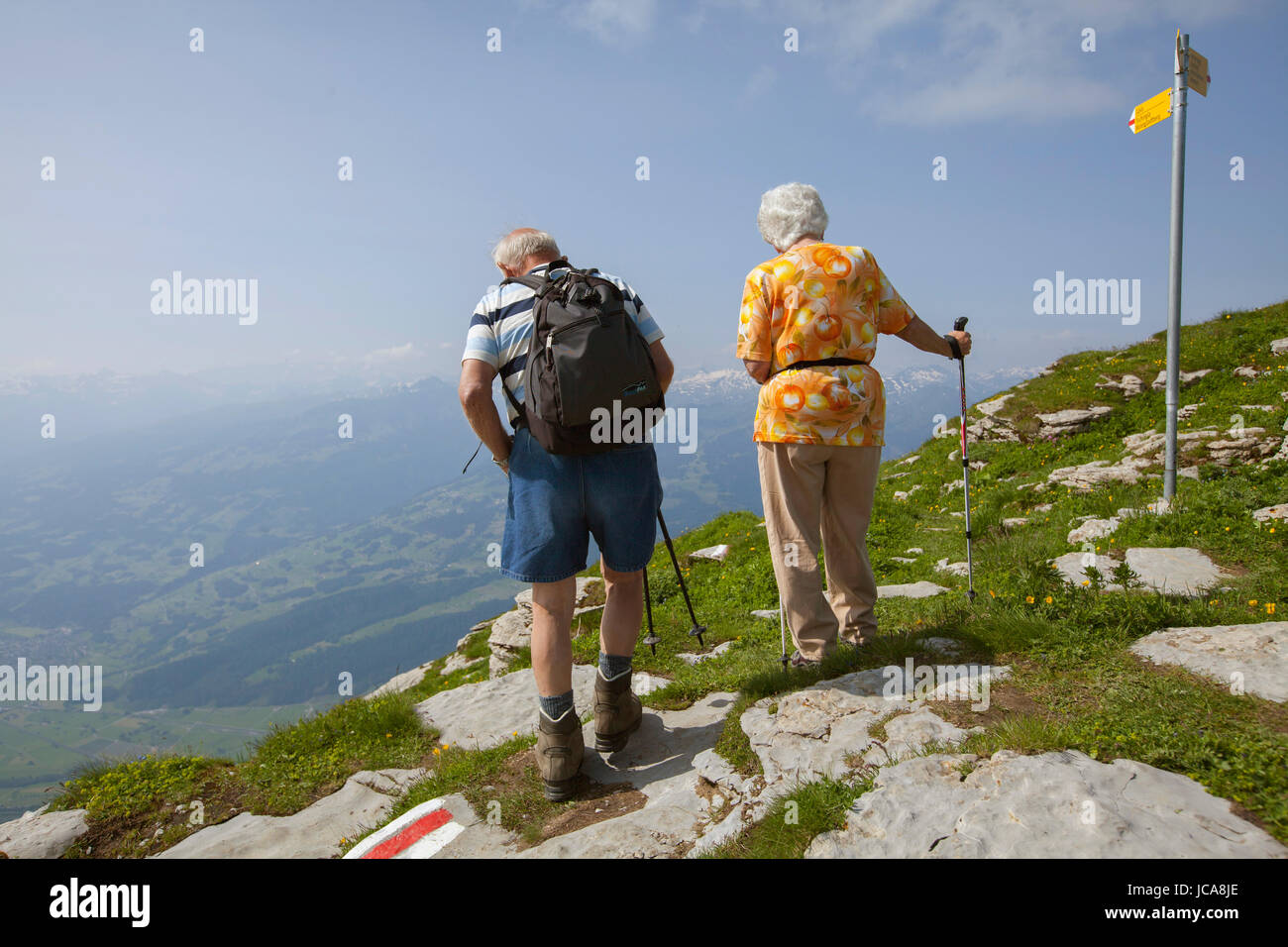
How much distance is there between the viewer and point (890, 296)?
4.86 metres

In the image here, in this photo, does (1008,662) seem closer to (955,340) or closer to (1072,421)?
(955,340)

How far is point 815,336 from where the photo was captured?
4.52 meters

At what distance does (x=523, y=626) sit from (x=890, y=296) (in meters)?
9.46

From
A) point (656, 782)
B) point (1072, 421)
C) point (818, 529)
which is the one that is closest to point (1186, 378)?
point (1072, 421)

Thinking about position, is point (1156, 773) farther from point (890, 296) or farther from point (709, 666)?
point (709, 666)

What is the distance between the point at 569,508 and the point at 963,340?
11.2 ft

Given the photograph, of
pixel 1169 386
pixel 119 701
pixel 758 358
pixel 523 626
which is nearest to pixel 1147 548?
pixel 1169 386

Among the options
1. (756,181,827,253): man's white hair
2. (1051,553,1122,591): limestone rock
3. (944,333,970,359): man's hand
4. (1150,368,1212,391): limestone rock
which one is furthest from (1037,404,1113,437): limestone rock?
(756,181,827,253): man's white hair

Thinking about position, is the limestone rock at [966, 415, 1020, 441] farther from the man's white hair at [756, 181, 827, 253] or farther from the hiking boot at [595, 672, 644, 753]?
the hiking boot at [595, 672, 644, 753]

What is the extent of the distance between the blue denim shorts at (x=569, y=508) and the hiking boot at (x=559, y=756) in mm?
986

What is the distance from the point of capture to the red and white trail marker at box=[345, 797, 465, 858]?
159 inches

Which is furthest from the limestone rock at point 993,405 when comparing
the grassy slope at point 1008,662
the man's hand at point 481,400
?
the man's hand at point 481,400

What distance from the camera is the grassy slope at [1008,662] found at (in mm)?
3219

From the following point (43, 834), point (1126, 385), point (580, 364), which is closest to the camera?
point (580, 364)
